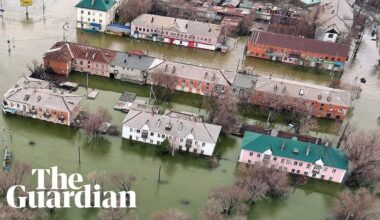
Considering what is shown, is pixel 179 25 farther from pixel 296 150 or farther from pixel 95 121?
pixel 296 150

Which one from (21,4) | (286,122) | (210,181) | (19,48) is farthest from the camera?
(21,4)

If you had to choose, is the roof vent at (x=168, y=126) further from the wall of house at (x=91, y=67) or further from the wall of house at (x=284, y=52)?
the wall of house at (x=284, y=52)

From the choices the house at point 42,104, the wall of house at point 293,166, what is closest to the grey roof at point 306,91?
the wall of house at point 293,166

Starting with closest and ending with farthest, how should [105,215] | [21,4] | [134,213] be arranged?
[105,215], [134,213], [21,4]

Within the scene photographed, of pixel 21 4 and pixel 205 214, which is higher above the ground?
pixel 21 4

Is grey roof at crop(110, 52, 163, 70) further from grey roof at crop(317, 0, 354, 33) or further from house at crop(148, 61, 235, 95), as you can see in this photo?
grey roof at crop(317, 0, 354, 33)

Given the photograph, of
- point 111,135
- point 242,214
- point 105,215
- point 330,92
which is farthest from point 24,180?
point 330,92

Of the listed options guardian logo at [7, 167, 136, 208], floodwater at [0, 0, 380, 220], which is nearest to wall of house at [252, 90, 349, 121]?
floodwater at [0, 0, 380, 220]

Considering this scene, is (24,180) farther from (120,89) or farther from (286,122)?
(286,122)
